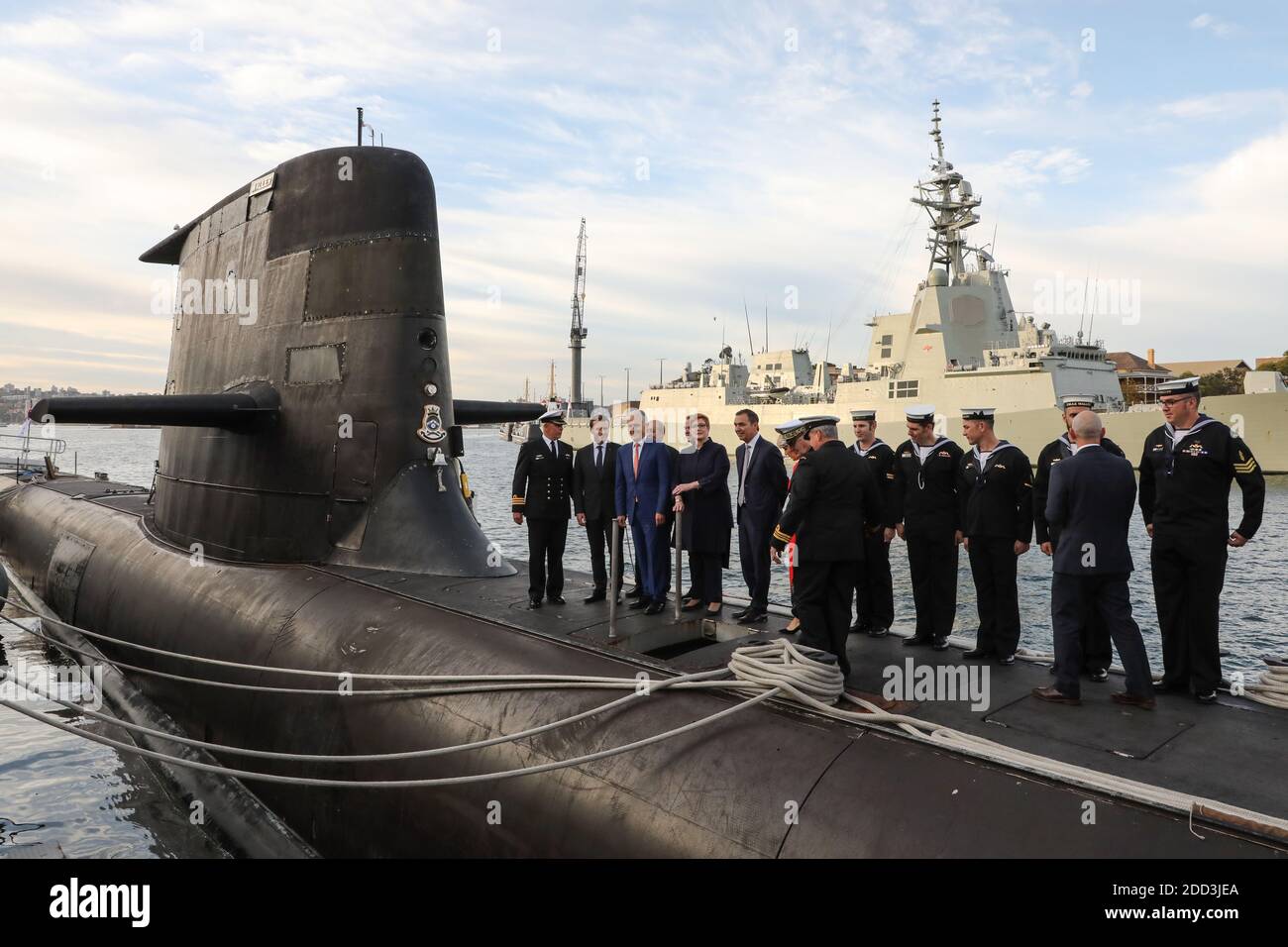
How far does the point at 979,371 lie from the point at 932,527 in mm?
36249

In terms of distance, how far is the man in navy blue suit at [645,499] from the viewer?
7.02m

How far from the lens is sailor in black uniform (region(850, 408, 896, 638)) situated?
6.41m

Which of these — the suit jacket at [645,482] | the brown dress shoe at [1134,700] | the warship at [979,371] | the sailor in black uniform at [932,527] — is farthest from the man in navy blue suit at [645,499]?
the warship at [979,371]

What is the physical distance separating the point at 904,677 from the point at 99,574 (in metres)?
9.41

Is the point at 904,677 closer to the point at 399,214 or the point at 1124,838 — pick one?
the point at 1124,838

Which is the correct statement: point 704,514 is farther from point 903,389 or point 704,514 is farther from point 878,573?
point 903,389

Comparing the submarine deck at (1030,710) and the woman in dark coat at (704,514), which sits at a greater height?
the woman in dark coat at (704,514)

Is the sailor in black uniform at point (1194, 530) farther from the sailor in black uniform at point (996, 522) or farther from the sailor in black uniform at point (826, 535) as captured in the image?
the sailor in black uniform at point (826, 535)

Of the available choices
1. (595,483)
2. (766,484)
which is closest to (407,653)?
(595,483)

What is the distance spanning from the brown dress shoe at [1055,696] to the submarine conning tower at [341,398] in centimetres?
483

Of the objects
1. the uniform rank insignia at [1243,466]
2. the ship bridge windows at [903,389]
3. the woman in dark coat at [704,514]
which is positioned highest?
the ship bridge windows at [903,389]

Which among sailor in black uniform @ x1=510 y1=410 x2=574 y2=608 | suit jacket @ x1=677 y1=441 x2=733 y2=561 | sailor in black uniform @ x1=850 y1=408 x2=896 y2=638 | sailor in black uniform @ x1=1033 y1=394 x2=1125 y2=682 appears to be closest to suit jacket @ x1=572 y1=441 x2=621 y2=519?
sailor in black uniform @ x1=510 y1=410 x2=574 y2=608

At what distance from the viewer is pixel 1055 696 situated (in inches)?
185
